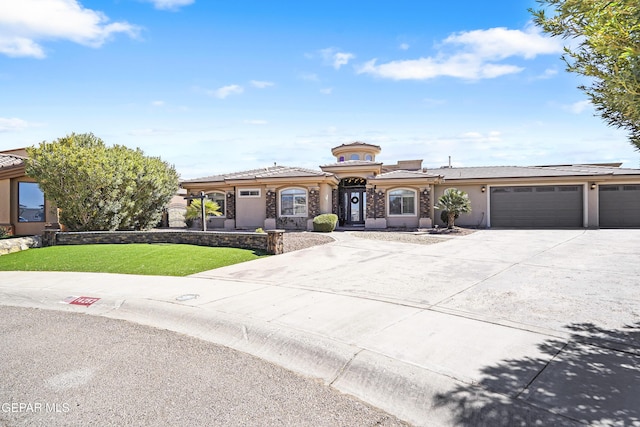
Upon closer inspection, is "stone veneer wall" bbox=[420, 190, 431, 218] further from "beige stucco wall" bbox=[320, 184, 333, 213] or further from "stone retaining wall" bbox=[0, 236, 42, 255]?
"stone retaining wall" bbox=[0, 236, 42, 255]

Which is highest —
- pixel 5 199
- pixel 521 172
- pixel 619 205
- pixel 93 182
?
pixel 521 172

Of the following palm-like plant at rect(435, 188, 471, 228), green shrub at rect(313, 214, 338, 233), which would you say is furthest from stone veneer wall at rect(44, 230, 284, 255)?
palm-like plant at rect(435, 188, 471, 228)

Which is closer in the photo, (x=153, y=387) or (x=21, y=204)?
(x=153, y=387)

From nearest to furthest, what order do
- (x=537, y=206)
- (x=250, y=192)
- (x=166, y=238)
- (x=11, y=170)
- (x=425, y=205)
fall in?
(x=166, y=238), (x=11, y=170), (x=425, y=205), (x=537, y=206), (x=250, y=192)

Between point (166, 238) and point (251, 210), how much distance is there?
9358 mm

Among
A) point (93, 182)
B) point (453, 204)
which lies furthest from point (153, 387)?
point (453, 204)

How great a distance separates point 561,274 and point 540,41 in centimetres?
651

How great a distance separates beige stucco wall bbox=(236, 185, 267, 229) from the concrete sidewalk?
14173mm

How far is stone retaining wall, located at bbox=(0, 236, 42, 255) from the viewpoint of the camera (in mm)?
14641

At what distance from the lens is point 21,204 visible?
1925 centimetres

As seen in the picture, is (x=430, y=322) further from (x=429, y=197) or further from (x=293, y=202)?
(x=293, y=202)

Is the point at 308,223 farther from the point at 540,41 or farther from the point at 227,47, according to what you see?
the point at 540,41

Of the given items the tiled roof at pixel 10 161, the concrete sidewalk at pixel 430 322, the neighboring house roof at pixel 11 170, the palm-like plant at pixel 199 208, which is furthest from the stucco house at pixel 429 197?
the concrete sidewalk at pixel 430 322

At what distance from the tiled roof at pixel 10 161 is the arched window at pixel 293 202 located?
14.7 m
